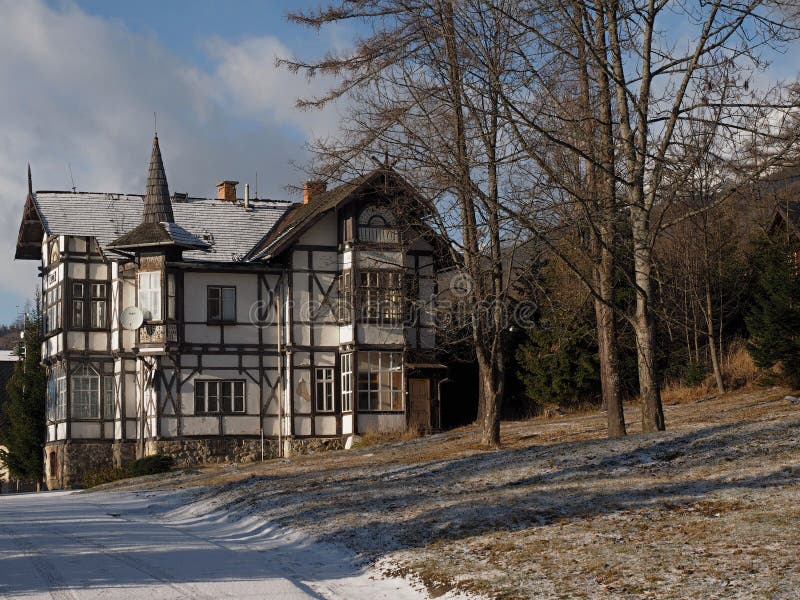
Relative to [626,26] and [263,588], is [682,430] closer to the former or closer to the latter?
[626,26]

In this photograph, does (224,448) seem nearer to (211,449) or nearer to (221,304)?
(211,449)

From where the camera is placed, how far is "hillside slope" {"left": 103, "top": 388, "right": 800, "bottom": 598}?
1084 cm

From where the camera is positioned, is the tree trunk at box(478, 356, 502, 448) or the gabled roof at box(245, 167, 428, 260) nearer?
the tree trunk at box(478, 356, 502, 448)

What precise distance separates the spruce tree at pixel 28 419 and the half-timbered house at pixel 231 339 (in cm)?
433

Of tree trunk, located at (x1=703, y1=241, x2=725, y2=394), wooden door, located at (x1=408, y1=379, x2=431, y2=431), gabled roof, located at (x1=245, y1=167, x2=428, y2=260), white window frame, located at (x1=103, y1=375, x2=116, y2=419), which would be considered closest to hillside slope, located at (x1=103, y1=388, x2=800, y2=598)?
tree trunk, located at (x1=703, y1=241, x2=725, y2=394)

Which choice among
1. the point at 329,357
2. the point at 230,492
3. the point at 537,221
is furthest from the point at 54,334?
the point at 537,221

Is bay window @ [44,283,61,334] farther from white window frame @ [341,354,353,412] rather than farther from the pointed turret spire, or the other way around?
white window frame @ [341,354,353,412]

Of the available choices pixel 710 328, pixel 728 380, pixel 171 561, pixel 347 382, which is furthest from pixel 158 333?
pixel 171 561

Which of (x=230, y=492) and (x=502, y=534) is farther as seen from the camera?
(x=230, y=492)

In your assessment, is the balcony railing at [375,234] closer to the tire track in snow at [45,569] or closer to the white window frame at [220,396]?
the white window frame at [220,396]

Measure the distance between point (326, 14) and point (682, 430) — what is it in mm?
11302

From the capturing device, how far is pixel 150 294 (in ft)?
125

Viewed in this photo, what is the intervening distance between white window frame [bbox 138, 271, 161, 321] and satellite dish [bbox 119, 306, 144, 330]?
170mm

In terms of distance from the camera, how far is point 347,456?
101 ft
